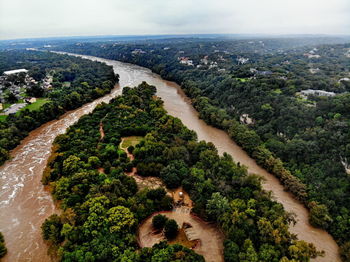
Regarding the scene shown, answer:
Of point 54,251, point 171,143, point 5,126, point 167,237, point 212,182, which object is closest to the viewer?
point 54,251

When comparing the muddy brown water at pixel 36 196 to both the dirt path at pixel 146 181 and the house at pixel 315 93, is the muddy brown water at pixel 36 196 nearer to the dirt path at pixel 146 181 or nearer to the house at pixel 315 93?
the dirt path at pixel 146 181

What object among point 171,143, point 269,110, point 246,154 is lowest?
point 246,154

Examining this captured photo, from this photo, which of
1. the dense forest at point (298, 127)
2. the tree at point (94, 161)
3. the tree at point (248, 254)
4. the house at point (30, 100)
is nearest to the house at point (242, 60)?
the dense forest at point (298, 127)

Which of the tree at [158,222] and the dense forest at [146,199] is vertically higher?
the dense forest at [146,199]

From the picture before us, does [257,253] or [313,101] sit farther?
[313,101]

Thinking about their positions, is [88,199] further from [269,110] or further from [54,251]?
[269,110]

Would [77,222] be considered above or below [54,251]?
above

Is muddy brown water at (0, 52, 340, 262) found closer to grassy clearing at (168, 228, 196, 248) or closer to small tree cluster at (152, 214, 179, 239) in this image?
small tree cluster at (152, 214, 179, 239)

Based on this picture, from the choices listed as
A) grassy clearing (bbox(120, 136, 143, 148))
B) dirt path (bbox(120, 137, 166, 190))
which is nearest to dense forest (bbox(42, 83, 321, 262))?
dirt path (bbox(120, 137, 166, 190))

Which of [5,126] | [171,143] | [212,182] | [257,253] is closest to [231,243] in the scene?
[257,253]
